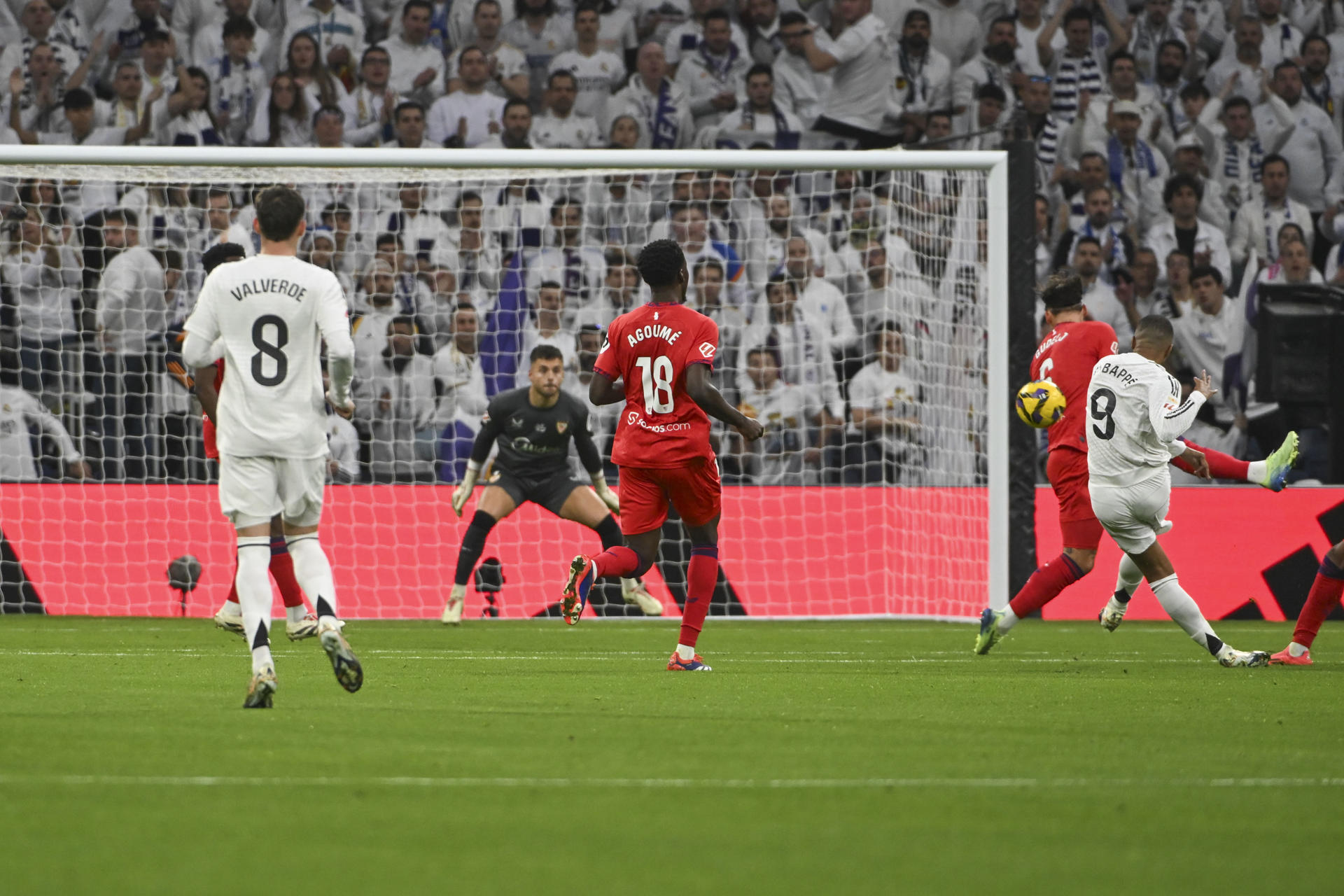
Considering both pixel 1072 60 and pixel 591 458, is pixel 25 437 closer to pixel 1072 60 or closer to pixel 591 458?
pixel 591 458

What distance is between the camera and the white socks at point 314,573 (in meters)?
6.34

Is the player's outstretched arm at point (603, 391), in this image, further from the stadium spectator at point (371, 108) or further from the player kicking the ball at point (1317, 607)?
the stadium spectator at point (371, 108)

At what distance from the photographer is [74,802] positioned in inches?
160

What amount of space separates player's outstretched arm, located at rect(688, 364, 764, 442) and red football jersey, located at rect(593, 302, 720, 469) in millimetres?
71

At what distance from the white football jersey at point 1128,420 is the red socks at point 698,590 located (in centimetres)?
201

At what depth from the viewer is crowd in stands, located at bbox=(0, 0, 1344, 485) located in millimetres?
13586

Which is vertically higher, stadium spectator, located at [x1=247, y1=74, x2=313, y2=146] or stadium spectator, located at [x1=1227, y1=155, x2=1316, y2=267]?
stadium spectator, located at [x1=247, y1=74, x2=313, y2=146]

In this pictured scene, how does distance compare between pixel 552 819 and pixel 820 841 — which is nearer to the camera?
pixel 820 841

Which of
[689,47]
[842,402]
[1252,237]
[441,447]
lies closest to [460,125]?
[689,47]

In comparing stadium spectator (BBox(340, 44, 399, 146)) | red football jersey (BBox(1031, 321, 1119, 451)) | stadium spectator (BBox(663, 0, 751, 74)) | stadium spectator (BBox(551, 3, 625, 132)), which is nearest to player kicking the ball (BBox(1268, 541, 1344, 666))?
red football jersey (BBox(1031, 321, 1119, 451))

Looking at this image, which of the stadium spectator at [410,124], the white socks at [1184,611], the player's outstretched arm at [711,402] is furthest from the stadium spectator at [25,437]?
the white socks at [1184,611]

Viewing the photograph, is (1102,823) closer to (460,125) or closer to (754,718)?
(754,718)

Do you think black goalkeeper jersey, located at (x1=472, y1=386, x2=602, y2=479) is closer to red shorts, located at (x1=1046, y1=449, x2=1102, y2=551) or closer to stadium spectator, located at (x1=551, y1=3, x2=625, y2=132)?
red shorts, located at (x1=1046, y1=449, x2=1102, y2=551)

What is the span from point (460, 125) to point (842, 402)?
15.2 ft
